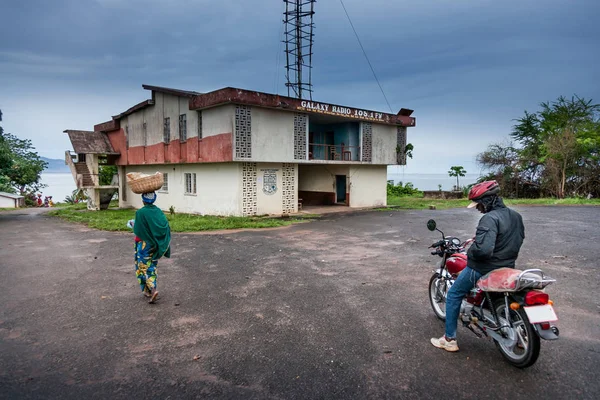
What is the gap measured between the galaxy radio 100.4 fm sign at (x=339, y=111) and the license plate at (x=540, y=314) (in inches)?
586

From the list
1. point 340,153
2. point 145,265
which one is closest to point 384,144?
point 340,153

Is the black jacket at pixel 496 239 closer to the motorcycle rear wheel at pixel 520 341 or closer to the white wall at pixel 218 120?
the motorcycle rear wheel at pixel 520 341

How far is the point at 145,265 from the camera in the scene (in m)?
5.43

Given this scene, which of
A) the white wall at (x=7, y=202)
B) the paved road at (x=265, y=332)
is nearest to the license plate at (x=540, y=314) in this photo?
the paved road at (x=265, y=332)

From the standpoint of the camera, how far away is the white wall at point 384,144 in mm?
21406

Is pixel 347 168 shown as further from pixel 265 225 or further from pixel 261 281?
pixel 261 281

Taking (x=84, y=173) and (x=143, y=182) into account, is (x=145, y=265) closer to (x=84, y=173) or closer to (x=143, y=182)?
(x=143, y=182)

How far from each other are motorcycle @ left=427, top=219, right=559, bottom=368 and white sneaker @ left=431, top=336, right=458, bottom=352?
28cm

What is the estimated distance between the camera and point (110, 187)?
2289 cm

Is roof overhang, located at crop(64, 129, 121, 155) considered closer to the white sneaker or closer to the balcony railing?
the balcony railing

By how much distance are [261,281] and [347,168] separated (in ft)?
Result: 51.5

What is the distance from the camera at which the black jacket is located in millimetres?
3441

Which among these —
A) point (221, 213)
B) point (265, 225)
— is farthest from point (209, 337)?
point (221, 213)

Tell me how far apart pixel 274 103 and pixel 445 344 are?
13839mm
